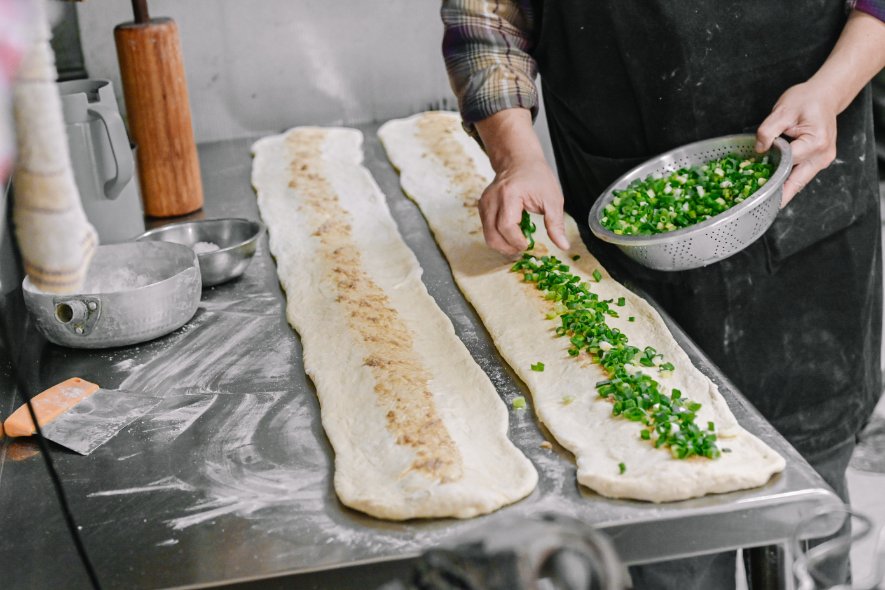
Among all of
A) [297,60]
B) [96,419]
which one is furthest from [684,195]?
[297,60]

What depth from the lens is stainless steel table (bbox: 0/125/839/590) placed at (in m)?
1.21

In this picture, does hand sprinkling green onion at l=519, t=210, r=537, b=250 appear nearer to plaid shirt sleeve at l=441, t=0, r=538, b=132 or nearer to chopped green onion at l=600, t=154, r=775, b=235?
chopped green onion at l=600, t=154, r=775, b=235

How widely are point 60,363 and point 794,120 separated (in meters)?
1.44

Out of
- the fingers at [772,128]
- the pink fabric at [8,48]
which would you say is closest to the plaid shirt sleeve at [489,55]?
the fingers at [772,128]

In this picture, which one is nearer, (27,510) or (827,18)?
(27,510)

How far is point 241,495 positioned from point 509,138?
102cm

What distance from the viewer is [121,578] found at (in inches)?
47.0

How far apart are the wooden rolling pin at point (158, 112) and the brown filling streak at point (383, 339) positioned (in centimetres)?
29

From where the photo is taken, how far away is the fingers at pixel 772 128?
1.75 metres

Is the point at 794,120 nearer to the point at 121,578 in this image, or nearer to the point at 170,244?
the point at 170,244

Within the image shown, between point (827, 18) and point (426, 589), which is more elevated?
point (827, 18)

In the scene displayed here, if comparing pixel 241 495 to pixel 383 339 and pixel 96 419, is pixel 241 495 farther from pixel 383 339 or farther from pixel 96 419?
pixel 383 339

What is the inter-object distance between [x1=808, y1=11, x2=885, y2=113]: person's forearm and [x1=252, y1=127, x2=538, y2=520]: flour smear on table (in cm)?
87

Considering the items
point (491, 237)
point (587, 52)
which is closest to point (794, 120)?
point (587, 52)
